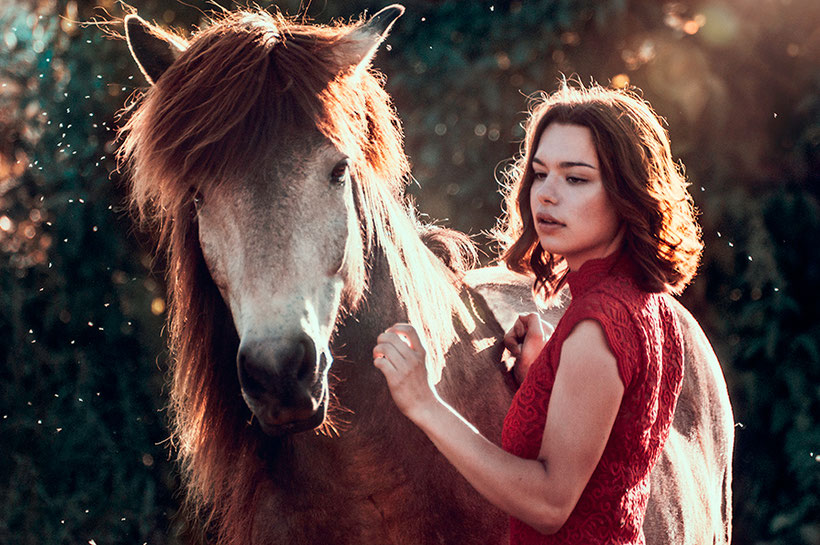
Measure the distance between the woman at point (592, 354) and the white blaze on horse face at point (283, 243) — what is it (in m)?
0.17

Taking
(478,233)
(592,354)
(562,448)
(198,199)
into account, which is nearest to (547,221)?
(592,354)

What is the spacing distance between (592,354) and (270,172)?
697mm

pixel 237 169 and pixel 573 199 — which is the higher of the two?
pixel 573 199

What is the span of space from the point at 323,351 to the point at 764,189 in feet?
9.37

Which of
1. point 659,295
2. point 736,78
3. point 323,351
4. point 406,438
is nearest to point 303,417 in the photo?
point 323,351

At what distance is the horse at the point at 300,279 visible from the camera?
1.48 m

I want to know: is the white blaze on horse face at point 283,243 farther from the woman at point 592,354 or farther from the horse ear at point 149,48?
the horse ear at point 149,48

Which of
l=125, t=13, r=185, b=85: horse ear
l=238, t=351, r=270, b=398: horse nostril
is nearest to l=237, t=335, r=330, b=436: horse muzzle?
l=238, t=351, r=270, b=398: horse nostril

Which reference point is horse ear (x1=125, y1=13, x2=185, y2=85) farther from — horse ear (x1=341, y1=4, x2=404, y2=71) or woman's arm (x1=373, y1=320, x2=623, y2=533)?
woman's arm (x1=373, y1=320, x2=623, y2=533)

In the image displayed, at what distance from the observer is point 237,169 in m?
1.54

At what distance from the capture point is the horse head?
53.2 inches

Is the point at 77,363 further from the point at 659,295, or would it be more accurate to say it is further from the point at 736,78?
the point at 736,78

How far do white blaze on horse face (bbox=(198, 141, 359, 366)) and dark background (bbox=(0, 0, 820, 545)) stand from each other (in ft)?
7.36

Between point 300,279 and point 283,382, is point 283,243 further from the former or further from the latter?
point 283,382
